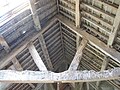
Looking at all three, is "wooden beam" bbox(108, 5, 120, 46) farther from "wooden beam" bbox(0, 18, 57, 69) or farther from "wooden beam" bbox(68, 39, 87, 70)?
"wooden beam" bbox(0, 18, 57, 69)

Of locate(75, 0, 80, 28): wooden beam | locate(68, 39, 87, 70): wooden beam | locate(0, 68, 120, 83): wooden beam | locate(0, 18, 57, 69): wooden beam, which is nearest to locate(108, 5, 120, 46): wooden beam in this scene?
locate(68, 39, 87, 70): wooden beam

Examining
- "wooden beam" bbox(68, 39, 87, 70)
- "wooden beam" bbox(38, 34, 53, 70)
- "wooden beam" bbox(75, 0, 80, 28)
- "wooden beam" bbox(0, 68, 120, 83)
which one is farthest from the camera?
"wooden beam" bbox(38, 34, 53, 70)

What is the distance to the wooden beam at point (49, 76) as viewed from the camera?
185 inches

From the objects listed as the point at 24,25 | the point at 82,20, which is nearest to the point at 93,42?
the point at 82,20

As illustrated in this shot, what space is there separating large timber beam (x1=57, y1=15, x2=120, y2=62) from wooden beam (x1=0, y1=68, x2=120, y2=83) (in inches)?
35.9

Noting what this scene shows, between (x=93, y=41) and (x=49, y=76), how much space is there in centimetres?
204

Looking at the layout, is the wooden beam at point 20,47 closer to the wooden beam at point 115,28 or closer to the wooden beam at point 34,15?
the wooden beam at point 34,15

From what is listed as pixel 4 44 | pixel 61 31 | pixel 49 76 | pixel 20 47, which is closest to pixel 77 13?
pixel 61 31

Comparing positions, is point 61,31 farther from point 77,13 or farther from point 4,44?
point 4,44

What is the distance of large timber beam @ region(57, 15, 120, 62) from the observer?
18.6 ft

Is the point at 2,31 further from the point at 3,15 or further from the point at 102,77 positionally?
the point at 102,77

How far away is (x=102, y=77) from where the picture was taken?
4.81 m

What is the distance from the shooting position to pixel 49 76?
188 inches

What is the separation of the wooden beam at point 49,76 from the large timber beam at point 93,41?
0.91 meters
